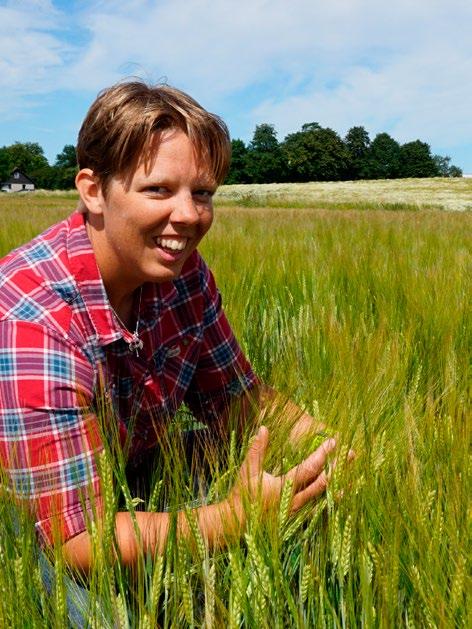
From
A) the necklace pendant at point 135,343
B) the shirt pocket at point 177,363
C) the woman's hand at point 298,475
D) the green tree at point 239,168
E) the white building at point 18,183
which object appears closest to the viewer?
the woman's hand at point 298,475

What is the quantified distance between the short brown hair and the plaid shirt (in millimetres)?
133

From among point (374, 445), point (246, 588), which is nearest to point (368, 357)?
point (374, 445)

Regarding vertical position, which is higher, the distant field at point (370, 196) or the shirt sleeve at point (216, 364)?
Result: the distant field at point (370, 196)

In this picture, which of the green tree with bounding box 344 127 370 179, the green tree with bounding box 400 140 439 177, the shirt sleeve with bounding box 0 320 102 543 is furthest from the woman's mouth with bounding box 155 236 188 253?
the green tree with bounding box 400 140 439 177

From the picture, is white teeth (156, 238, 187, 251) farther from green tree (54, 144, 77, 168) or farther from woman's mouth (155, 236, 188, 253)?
green tree (54, 144, 77, 168)

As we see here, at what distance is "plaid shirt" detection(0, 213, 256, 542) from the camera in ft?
3.22

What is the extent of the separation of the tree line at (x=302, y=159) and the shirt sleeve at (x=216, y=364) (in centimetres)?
5947

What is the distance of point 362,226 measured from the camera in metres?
4.84

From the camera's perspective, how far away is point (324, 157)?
59438 mm

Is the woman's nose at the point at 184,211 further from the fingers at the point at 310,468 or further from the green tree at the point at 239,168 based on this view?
the green tree at the point at 239,168

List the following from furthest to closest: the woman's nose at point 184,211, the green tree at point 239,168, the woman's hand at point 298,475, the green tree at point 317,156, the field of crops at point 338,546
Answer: the green tree at point 239,168
the green tree at point 317,156
the woman's nose at point 184,211
the woman's hand at point 298,475
the field of crops at point 338,546

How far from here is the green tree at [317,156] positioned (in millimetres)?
59656

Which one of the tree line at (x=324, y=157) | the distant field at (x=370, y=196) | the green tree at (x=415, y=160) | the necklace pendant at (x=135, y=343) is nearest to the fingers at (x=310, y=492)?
the necklace pendant at (x=135, y=343)

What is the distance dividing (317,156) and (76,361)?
199 feet
